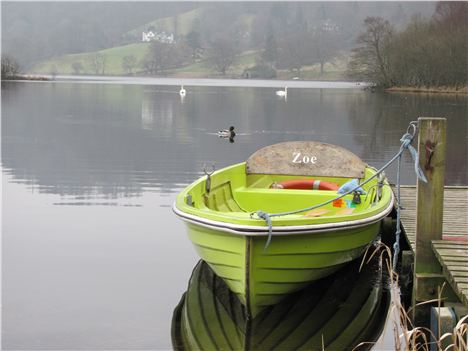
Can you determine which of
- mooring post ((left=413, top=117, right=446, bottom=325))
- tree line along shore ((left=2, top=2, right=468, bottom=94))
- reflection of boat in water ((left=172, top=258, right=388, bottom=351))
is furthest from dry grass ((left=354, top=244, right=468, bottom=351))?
tree line along shore ((left=2, top=2, right=468, bottom=94))

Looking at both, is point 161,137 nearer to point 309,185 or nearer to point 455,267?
point 309,185

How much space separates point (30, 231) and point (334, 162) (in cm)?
430

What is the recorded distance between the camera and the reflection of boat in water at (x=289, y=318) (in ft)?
25.7

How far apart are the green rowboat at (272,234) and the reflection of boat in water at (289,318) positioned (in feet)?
0.79

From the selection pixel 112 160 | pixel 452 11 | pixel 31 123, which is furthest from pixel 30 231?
pixel 452 11

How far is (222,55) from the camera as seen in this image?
180 metres

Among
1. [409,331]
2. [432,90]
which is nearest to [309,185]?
[409,331]

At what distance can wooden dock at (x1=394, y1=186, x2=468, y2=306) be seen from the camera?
6996 millimetres

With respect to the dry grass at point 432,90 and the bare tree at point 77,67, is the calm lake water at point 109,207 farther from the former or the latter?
the bare tree at point 77,67

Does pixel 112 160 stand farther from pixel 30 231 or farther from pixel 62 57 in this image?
pixel 62 57

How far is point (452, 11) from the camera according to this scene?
83.6 meters

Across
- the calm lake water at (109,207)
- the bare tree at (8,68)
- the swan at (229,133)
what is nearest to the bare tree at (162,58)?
the bare tree at (8,68)

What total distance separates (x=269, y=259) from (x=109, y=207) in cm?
683

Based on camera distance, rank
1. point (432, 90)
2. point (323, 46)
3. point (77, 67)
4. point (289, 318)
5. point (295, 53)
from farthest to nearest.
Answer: point (77, 67) → point (323, 46) → point (295, 53) → point (432, 90) → point (289, 318)
